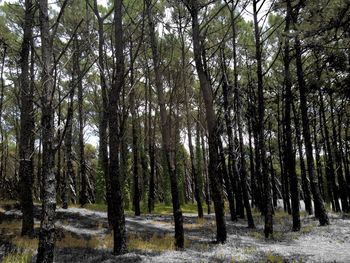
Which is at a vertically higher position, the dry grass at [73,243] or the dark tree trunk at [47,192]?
the dark tree trunk at [47,192]

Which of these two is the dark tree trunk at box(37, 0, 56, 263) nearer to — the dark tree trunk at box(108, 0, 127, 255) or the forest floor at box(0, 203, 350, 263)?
the forest floor at box(0, 203, 350, 263)

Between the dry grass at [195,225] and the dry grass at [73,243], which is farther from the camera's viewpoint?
the dry grass at [195,225]

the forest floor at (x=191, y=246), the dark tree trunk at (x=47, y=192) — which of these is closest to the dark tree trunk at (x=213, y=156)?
the forest floor at (x=191, y=246)

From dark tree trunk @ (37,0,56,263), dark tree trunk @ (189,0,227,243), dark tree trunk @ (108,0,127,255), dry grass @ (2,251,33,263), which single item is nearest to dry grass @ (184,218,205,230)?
dark tree trunk @ (189,0,227,243)

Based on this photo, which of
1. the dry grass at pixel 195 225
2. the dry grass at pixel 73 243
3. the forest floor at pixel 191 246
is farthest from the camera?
the dry grass at pixel 195 225

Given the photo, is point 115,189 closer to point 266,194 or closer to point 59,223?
point 266,194

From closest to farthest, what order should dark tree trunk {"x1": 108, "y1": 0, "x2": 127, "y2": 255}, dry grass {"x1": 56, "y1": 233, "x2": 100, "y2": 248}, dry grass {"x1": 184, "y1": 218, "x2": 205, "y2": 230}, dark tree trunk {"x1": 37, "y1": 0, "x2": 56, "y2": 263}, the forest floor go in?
dark tree trunk {"x1": 37, "y1": 0, "x2": 56, "y2": 263} → the forest floor → dark tree trunk {"x1": 108, "y1": 0, "x2": 127, "y2": 255} → dry grass {"x1": 56, "y1": 233, "x2": 100, "y2": 248} → dry grass {"x1": 184, "y1": 218, "x2": 205, "y2": 230}

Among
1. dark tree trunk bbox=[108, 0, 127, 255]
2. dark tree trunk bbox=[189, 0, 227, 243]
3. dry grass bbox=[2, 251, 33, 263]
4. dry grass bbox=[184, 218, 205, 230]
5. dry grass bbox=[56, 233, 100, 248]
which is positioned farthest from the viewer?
dry grass bbox=[184, 218, 205, 230]

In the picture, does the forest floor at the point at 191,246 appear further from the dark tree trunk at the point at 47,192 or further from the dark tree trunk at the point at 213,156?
the dark tree trunk at the point at 47,192

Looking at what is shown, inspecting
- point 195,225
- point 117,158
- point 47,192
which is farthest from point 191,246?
point 195,225

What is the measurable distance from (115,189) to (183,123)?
20.3 metres

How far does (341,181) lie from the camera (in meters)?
22.3

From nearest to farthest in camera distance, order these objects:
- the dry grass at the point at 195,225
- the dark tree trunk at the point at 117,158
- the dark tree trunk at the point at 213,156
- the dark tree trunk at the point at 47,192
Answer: the dark tree trunk at the point at 47,192 < the dark tree trunk at the point at 117,158 < the dark tree trunk at the point at 213,156 < the dry grass at the point at 195,225

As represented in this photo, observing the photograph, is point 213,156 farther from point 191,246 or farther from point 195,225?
point 195,225
